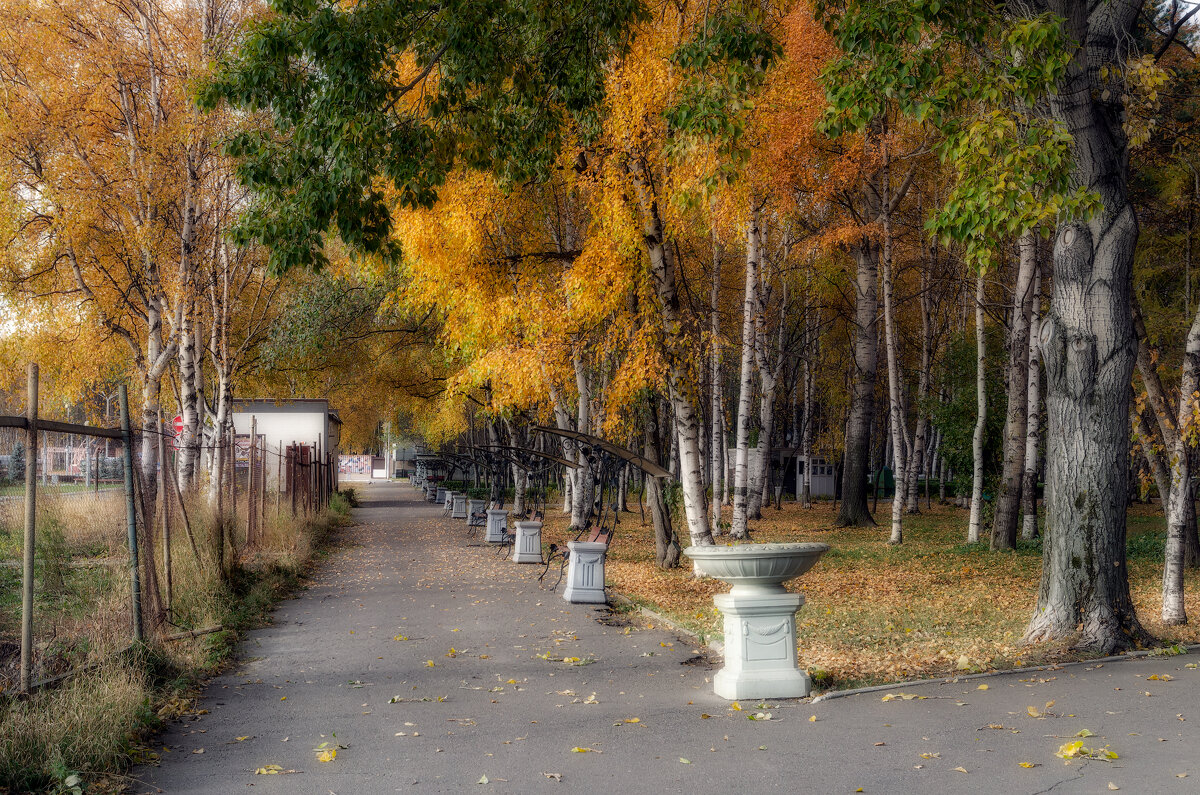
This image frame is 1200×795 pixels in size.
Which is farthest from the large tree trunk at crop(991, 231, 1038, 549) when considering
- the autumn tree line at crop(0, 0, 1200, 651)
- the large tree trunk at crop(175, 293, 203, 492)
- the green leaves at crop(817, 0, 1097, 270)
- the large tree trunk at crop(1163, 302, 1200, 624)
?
the large tree trunk at crop(175, 293, 203, 492)

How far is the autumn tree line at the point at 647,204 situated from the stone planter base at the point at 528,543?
8.12ft

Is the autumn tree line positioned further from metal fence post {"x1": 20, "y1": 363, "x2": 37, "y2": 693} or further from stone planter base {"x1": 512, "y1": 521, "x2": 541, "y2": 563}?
metal fence post {"x1": 20, "y1": 363, "x2": 37, "y2": 693}

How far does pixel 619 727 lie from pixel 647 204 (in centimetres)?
1016

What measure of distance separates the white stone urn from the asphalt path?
0.21 m

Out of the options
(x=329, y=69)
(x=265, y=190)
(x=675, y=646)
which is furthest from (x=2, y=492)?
(x=675, y=646)

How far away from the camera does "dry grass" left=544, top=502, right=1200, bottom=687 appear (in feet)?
28.6

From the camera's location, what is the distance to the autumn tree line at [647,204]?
9.00 metres

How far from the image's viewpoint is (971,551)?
62.0 feet

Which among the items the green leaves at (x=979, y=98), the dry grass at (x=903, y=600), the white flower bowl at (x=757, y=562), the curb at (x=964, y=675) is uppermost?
the green leaves at (x=979, y=98)

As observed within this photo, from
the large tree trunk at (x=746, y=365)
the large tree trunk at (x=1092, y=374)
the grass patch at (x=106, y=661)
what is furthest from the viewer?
the large tree trunk at (x=746, y=365)

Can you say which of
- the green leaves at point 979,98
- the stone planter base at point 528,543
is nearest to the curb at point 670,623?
the green leaves at point 979,98

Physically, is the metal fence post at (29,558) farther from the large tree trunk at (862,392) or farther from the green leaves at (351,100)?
the large tree trunk at (862,392)

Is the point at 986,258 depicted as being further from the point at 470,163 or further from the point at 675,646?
the point at 470,163

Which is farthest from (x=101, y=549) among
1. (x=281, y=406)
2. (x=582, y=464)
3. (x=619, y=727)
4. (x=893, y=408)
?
(x=281, y=406)
